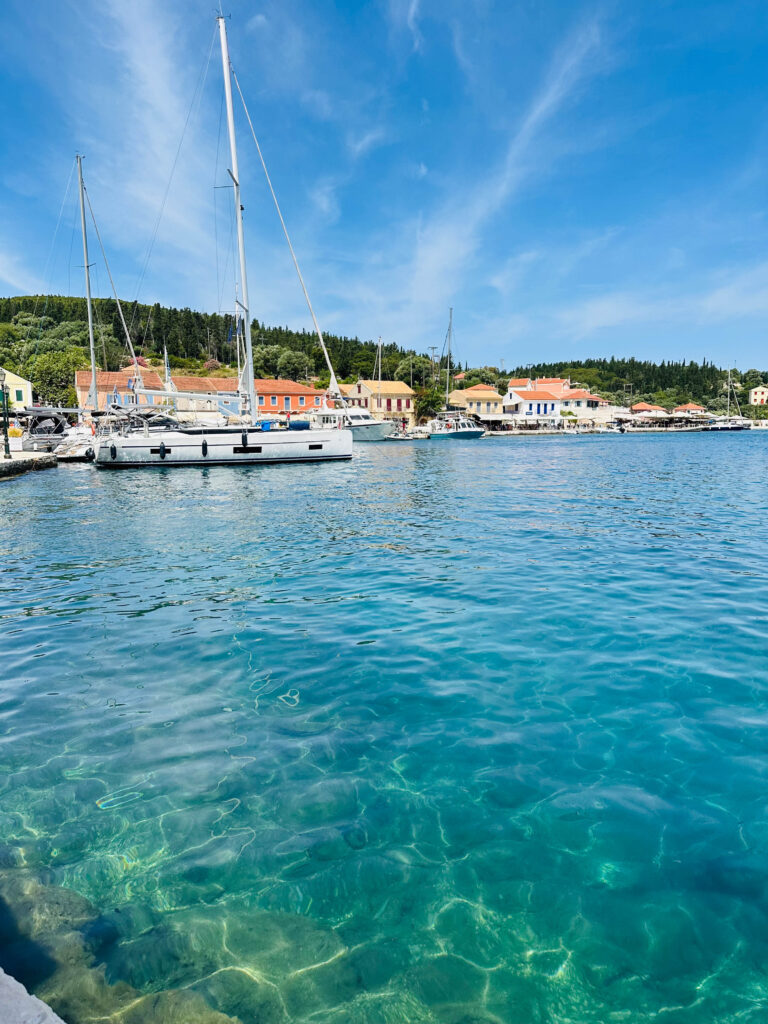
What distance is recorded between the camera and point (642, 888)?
3.49 meters

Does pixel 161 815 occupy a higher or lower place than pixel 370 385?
lower

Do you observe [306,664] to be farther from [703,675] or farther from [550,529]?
[550,529]

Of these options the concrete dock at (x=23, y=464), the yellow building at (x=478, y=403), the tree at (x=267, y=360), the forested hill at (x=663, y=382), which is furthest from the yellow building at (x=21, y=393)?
the forested hill at (x=663, y=382)

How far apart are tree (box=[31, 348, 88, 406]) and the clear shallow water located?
85.4 meters

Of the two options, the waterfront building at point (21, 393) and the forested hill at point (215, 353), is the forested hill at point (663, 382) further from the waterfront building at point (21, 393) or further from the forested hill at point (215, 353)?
the waterfront building at point (21, 393)

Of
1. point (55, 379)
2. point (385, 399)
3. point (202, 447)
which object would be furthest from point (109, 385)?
point (202, 447)

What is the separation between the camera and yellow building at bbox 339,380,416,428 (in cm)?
10144

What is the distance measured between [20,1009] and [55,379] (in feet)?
321

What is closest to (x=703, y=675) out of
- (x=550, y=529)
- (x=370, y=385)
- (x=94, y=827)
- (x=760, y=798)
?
(x=760, y=798)

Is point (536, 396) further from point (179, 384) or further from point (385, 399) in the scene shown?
point (179, 384)

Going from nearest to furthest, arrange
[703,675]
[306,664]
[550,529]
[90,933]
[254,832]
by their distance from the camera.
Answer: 1. [90,933]
2. [254,832]
3. [703,675]
4. [306,664]
5. [550,529]

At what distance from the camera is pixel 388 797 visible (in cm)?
433

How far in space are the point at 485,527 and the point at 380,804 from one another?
1157 cm

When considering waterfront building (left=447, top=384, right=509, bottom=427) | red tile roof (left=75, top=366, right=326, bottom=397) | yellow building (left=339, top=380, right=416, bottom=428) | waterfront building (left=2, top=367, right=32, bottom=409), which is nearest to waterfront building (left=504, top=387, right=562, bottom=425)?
waterfront building (left=447, top=384, right=509, bottom=427)
